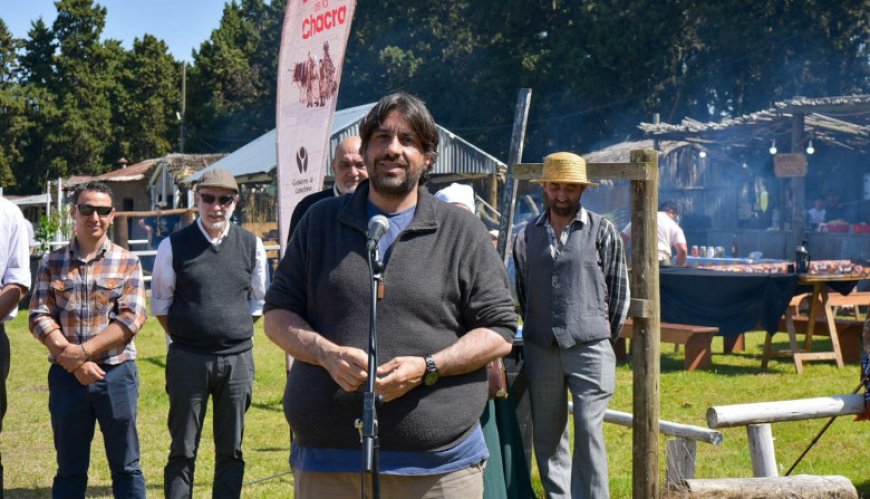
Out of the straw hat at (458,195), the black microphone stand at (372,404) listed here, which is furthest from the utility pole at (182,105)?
the black microphone stand at (372,404)

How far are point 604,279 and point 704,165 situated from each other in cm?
2475

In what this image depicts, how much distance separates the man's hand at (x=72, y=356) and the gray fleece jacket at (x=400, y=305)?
7.49ft

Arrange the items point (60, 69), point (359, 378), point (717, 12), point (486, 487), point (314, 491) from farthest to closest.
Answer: point (60, 69) → point (717, 12) → point (486, 487) → point (314, 491) → point (359, 378)

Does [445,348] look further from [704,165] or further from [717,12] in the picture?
[717,12]

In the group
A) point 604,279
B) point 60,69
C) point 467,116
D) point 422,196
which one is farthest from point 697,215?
point 60,69

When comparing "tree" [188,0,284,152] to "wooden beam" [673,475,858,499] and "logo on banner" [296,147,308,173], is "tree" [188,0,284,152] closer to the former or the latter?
"logo on banner" [296,147,308,173]

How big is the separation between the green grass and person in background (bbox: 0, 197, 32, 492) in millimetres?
1718

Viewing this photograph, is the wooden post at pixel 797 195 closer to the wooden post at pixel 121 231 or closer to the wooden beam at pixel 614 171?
the wooden post at pixel 121 231

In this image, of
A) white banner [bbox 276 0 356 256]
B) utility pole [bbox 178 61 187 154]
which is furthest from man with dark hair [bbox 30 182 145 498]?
utility pole [bbox 178 61 187 154]

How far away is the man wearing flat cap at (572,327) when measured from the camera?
5664mm

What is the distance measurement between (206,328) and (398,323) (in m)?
2.68

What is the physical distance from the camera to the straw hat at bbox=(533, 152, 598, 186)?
575 cm

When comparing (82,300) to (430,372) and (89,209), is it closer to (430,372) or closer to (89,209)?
(89,209)

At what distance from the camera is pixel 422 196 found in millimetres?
3418
